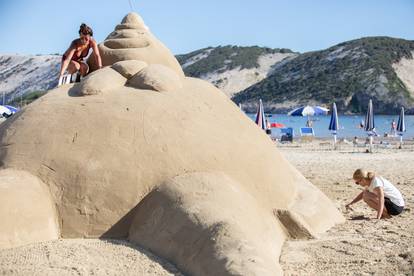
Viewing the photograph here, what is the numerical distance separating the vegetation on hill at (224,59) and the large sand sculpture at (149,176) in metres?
91.3

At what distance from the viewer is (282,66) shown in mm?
95875

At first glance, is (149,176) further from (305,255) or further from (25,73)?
(25,73)

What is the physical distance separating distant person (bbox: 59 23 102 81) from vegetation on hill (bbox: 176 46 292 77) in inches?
3561

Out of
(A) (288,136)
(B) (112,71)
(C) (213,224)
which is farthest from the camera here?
(A) (288,136)

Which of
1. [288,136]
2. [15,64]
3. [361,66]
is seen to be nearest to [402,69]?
[361,66]

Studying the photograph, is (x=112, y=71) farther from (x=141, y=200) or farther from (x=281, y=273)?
(x=281, y=273)

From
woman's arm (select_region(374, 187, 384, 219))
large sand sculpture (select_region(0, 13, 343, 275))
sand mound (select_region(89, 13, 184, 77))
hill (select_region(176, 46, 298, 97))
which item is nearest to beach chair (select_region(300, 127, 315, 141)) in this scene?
woman's arm (select_region(374, 187, 384, 219))

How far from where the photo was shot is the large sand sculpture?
4.74m

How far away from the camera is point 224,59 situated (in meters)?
106

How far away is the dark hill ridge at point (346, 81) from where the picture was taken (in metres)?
70.4

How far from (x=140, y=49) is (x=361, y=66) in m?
72.2

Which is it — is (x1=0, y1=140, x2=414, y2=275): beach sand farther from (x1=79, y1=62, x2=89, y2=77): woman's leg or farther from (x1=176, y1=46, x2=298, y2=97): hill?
(x1=176, y1=46, x2=298, y2=97): hill

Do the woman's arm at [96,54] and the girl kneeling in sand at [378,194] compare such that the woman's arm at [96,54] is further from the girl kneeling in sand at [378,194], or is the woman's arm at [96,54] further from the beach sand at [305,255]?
the girl kneeling in sand at [378,194]

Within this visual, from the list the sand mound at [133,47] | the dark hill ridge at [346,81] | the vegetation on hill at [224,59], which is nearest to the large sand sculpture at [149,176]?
the sand mound at [133,47]
